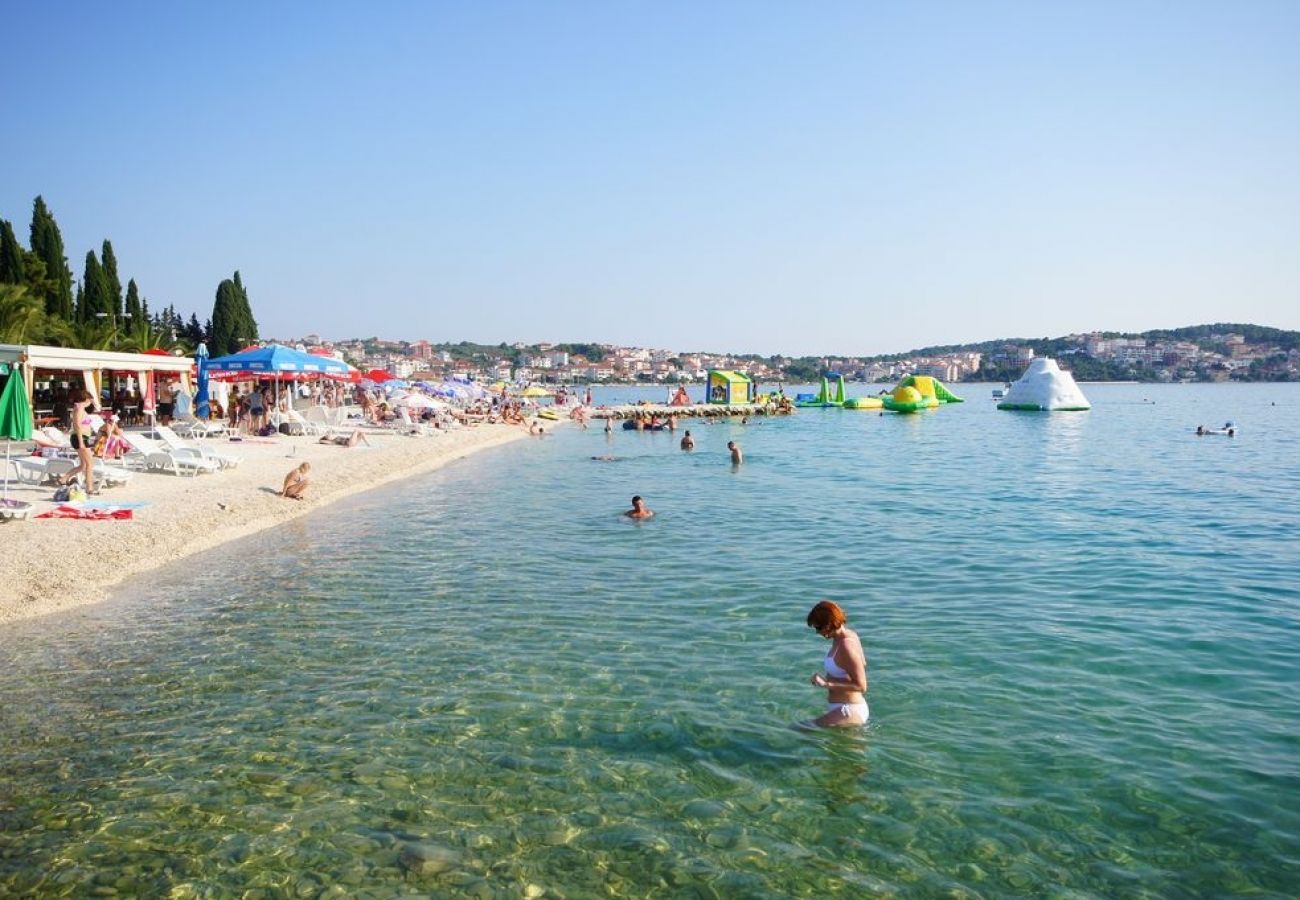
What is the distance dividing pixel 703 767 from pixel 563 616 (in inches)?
166

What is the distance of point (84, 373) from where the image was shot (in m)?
26.8

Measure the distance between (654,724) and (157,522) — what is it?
1037 cm

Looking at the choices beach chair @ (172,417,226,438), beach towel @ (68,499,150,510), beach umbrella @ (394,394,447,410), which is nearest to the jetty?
beach umbrella @ (394,394,447,410)

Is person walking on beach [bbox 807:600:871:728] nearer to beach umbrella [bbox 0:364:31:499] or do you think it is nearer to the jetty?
beach umbrella [bbox 0:364:31:499]

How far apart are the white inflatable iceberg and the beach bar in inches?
2358

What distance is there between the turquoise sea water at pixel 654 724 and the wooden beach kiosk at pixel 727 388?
5591 centimetres

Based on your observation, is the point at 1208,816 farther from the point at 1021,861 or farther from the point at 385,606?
the point at 385,606

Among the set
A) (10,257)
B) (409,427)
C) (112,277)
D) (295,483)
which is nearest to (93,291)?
(112,277)

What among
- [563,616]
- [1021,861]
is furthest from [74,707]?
[1021,861]

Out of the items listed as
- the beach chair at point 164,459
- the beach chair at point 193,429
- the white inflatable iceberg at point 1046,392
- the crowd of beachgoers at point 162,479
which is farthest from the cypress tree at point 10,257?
the white inflatable iceberg at point 1046,392

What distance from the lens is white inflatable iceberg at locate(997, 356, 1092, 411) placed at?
67.6 metres

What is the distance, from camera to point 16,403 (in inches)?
499

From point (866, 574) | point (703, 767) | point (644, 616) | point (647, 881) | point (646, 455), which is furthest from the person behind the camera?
point (646, 455)

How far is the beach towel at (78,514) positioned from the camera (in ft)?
42.7
